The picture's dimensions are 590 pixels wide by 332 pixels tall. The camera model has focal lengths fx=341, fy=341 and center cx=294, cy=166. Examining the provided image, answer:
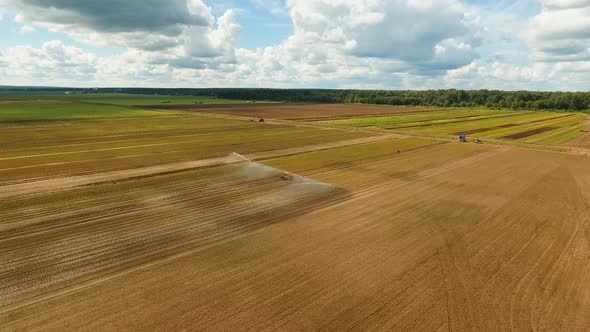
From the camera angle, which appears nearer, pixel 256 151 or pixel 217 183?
pixel 217 183

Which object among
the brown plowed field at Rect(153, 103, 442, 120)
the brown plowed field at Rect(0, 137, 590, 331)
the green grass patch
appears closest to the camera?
the brown plowed field at Rect(0, 137, 590, 331)

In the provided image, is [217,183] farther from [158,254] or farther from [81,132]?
[81,132]

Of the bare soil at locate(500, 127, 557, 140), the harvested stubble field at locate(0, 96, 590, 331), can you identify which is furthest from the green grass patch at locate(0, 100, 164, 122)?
the bare soil at locate(500, 127, 557, 140)

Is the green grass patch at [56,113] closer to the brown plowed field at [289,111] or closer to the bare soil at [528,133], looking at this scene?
the brown plowed field at [289,111]

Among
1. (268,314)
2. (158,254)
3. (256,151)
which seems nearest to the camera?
(268,314)

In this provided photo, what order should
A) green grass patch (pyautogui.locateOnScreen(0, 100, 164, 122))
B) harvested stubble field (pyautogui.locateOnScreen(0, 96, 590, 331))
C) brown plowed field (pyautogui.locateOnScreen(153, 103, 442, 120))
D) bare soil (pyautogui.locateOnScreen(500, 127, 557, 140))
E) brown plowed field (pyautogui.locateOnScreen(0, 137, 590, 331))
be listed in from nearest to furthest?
brown plowed field (pyautogui.locateOnScreen(0, 137, 590, 331)), harvested stubble field (pyautogui.locateOnScreen(0, 96, 590, 331)), bare soil (pyautogui.locateOnScreen(500, 127, 557, 140)), green grass patch (pyautogui.locateOnScreen(0, 100, 164, 122)), brown plowed field (pyautogui.locateOnScreen(153, 103, 442, 120))

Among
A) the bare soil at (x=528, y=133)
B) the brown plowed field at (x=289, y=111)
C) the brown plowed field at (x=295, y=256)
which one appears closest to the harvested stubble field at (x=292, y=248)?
the brown plowed field at (x=295, y=256)

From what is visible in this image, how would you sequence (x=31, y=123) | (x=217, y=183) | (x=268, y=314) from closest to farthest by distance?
(x=268, y=314), (x=217, y=183), (x=31, y=123)

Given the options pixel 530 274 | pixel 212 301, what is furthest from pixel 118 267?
pixel 530 274

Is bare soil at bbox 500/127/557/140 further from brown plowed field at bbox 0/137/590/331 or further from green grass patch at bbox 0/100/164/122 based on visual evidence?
Answer: green grass patch at bbox 0/100/164/122
